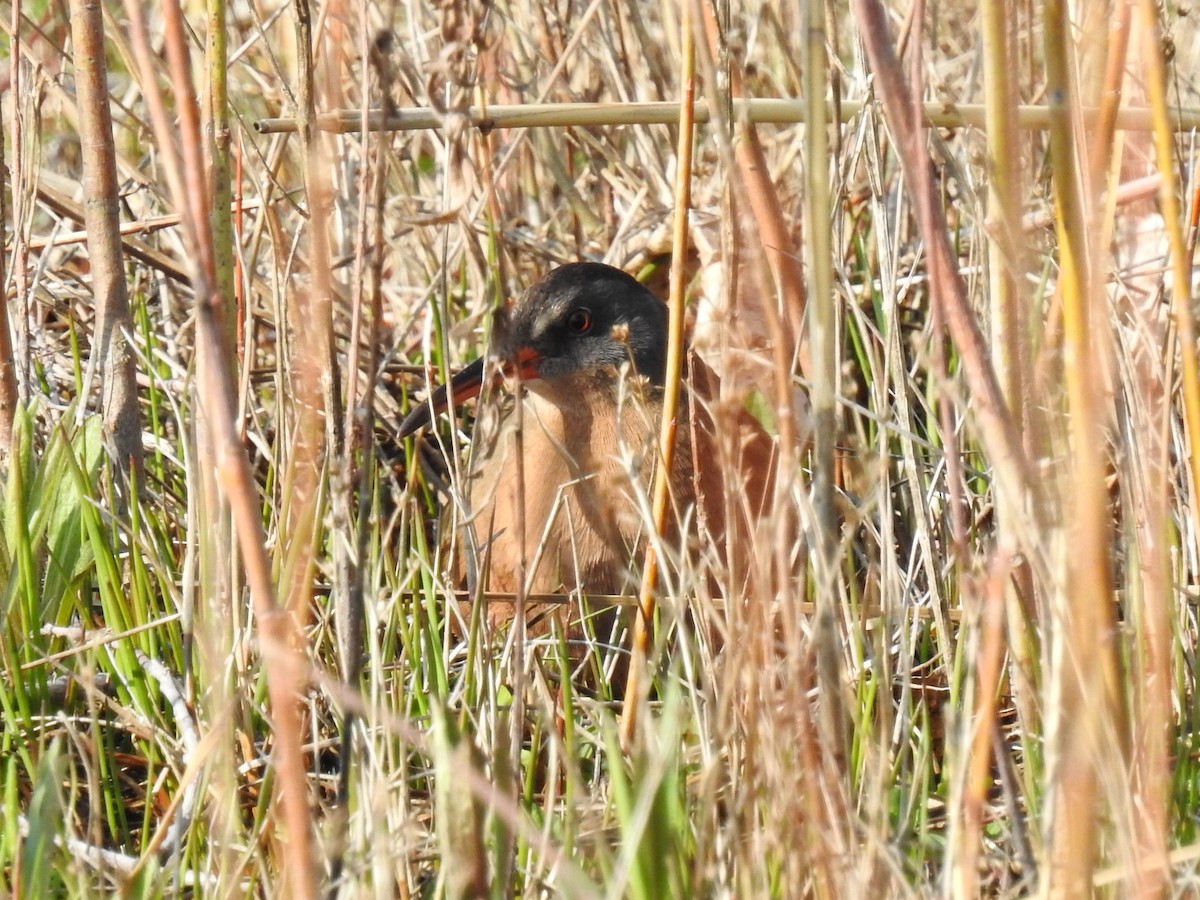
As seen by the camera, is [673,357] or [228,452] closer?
[228,452]

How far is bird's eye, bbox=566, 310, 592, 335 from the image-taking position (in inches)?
130

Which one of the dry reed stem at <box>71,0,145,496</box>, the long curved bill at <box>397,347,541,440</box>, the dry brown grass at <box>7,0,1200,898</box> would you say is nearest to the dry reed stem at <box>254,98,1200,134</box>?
the dry brown grass at <box>7,0,1200,898</box>

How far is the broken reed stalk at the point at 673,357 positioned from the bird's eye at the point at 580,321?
1083 millimetres

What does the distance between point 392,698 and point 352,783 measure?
349mm

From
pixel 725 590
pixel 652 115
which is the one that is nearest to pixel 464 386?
pixel 652 115

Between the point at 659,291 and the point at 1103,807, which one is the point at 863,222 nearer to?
the point at 659,291

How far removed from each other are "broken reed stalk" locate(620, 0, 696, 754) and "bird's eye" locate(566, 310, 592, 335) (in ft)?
3.55

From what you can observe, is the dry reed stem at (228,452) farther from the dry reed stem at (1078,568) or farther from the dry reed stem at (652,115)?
the dry reed stem at (652,115)

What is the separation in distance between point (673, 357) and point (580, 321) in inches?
46.1

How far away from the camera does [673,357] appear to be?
7.06 feet

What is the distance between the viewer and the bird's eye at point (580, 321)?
130 inches

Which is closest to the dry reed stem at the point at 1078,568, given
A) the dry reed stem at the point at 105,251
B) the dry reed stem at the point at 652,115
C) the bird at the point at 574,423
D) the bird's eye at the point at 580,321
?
the dry reed stem at the point at 652,115

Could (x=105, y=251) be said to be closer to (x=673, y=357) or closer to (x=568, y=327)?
(x=568, y=327)

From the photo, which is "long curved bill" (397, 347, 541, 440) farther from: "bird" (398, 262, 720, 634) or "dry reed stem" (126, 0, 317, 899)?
"dry reed stem" (126, 0, 317, 899)
